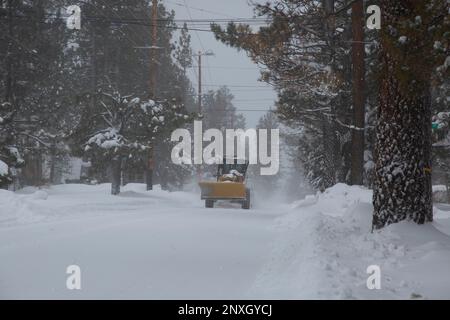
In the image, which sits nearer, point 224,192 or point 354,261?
point 354,261

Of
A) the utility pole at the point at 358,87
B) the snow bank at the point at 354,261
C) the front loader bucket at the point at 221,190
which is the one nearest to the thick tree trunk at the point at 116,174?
the front loader bucket at the point at 221,190

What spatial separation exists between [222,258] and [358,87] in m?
9.33

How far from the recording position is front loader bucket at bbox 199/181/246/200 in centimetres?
1806

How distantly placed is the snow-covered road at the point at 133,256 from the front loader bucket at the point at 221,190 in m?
6.11

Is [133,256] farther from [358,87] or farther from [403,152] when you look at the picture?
[358,87]

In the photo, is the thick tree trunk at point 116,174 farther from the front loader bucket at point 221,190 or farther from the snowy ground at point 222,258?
the snowy ground at point 222,258

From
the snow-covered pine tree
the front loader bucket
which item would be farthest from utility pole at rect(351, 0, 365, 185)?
the snow-covered pine tree

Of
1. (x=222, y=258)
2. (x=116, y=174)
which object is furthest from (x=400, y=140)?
(x=116, y=174)

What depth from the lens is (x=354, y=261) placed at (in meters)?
6.40

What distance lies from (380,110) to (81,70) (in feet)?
95.0

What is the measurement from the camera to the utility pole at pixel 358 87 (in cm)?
1446
